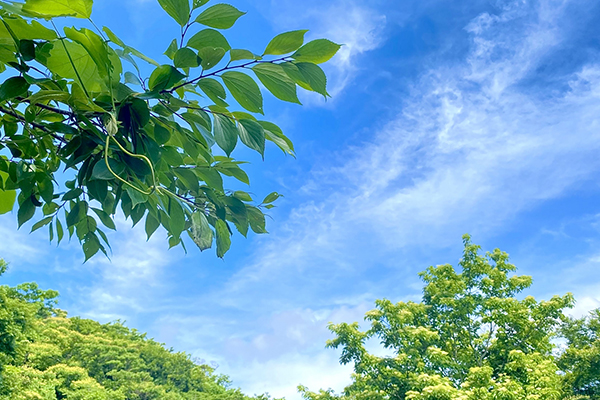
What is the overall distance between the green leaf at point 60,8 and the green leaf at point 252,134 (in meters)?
0.21

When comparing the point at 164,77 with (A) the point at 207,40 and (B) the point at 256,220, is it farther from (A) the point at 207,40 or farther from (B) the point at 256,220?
(B) the point at 256,220

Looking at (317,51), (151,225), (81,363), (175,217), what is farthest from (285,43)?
(81,363)

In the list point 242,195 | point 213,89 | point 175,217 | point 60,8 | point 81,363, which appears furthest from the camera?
point 81,363

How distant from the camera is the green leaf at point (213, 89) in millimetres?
516

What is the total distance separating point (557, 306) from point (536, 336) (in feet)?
3.01

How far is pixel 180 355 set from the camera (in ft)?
61.5

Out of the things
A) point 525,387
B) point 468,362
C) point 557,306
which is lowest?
point 525,387

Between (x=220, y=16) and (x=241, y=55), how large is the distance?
67mm

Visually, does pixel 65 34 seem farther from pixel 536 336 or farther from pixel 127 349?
pixel 127 349

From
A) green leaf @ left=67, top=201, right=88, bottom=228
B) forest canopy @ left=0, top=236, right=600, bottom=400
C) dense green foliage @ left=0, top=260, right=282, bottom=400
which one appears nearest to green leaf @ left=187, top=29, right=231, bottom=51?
green leaf @ left=67, top=201, right=88, bottom=228

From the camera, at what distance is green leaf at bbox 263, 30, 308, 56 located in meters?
0.47

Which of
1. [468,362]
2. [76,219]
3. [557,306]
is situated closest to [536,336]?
[557,306]

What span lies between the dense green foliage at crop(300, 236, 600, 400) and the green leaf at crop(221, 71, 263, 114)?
9.04 metres

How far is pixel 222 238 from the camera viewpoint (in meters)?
0.81
